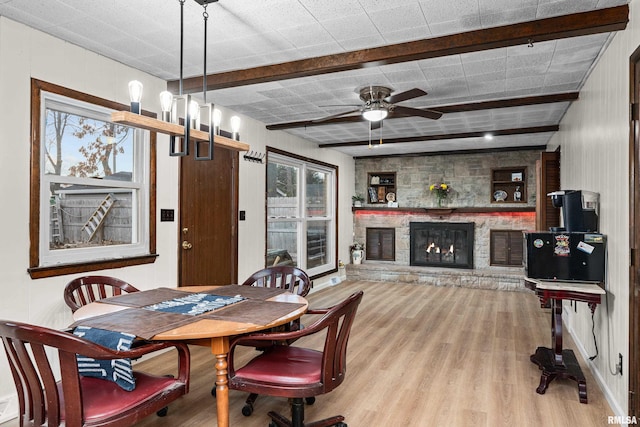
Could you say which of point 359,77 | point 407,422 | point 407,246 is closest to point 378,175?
point 407,246

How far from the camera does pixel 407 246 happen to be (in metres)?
8.13

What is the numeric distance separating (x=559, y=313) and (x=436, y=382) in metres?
1.09

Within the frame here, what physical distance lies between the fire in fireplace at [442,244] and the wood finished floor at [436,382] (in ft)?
7.85

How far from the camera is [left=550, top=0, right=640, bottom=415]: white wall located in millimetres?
2473

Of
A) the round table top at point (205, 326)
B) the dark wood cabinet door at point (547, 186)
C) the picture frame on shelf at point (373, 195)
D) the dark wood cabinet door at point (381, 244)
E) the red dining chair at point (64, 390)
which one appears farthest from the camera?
the picture frame on shelf at point (373, 195)

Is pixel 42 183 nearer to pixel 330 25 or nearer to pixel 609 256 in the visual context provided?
pixel 330 25

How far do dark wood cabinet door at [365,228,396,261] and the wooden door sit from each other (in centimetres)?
418

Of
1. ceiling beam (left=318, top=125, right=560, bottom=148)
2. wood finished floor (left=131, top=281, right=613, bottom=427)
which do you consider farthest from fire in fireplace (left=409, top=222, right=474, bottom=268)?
wood finished floor (left=131, top=281, right=613, bottom=427)

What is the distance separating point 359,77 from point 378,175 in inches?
197

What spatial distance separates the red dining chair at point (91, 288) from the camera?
2.78 m

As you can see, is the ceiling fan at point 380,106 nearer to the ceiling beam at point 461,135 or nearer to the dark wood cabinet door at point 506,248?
the ceiling beam at point 461,135

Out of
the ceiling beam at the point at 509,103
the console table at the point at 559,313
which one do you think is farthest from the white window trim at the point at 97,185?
the console table at the point at 559,313

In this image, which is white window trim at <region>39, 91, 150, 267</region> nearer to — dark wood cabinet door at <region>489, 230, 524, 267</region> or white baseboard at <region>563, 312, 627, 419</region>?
white baseboard at <region>563, 312, 627, 419</region>

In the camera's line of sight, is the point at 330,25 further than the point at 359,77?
No
